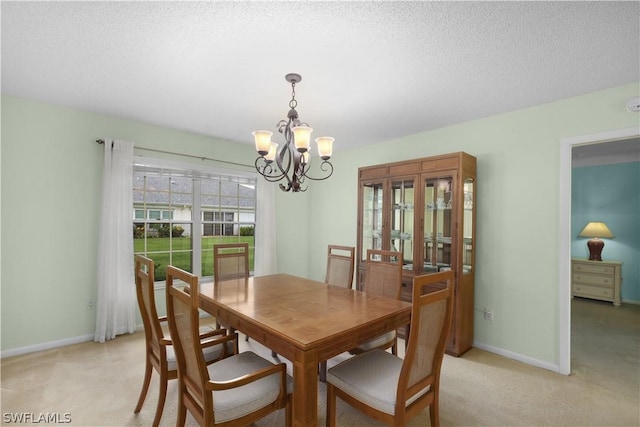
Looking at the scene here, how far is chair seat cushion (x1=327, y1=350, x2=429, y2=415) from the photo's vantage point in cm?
154

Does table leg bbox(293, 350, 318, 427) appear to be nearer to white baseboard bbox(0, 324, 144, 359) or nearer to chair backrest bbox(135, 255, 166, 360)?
chair backrest bbox(135, 255, 166, 360)

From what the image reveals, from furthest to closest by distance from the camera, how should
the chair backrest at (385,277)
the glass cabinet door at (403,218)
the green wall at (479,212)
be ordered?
the glass cabinet door at (403,218) < the green wall at (479,212) < the chair backrest at (385,277)

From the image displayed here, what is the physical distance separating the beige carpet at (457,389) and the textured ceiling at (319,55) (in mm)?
2482

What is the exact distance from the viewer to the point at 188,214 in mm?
4035

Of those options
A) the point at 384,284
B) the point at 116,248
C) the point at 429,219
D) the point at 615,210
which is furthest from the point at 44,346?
the point at 615,210

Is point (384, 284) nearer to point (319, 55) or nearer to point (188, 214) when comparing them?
point (319, 55)

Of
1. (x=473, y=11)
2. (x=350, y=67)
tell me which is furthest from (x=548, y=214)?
(x=350, y=67)

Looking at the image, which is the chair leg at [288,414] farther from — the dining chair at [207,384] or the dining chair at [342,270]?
the dining chair at [342,270]

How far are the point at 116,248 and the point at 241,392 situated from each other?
2.61 meters

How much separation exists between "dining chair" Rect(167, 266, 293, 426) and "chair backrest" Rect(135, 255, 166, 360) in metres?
Result: 0.29

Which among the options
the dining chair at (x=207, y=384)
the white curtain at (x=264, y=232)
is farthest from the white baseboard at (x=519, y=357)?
the white curtain at (x=264, y=232)

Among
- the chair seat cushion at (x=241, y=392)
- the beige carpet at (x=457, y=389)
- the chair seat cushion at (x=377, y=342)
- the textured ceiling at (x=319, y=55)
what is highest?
the textured ceiling at (x=319, y=55)

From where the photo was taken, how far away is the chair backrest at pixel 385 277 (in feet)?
8.32

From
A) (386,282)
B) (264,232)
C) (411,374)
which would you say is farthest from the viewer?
(264,232)
